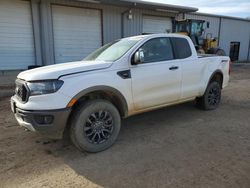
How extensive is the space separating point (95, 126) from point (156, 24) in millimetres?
13984

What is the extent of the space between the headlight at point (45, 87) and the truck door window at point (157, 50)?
1.72 metres

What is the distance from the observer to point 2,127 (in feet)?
16.0

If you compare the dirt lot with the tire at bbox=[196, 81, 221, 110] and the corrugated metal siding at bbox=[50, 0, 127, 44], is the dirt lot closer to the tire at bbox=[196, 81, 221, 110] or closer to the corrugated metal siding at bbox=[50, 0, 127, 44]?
the tire at bbox=[196, 81, 221, 110]

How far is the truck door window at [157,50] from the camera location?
4402 millimetres

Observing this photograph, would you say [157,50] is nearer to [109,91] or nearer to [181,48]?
[181,48]

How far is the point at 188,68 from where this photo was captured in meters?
5.01

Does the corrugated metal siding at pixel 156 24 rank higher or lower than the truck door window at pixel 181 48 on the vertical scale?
higher

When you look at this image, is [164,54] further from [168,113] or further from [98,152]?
[98,152]

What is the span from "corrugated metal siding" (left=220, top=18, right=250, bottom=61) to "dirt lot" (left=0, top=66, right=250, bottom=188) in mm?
19125

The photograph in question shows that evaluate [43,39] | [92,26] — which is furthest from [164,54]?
[92,26]

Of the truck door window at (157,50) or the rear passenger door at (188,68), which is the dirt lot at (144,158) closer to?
the rear passenger door at (188,68)

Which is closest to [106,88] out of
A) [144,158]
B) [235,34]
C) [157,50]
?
[144,158]

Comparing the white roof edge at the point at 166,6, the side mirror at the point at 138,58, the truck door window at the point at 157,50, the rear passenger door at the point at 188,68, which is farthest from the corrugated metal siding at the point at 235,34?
the side mirror at the point at 138,58

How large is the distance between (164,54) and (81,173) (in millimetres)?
2840
